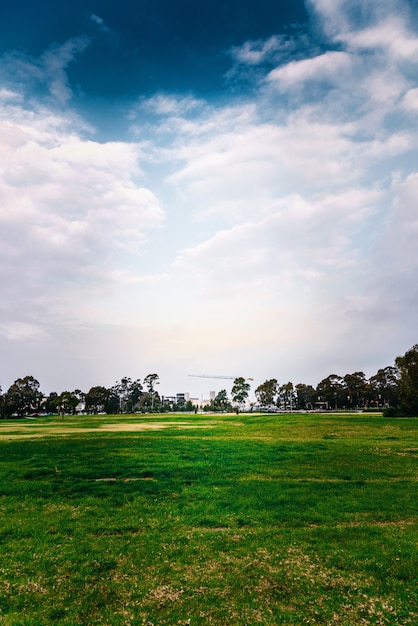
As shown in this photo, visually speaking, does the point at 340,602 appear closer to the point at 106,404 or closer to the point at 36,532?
the point at 36,532

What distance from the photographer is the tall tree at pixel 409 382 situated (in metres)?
77.6

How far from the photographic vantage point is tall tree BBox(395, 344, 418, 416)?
77606 mm

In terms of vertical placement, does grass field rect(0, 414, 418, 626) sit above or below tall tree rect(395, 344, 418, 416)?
below

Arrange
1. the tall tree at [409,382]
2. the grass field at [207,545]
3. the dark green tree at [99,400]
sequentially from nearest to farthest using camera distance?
the grass field at [207,545]
the tall tree at [409,382]
the dark green tree at [99,400]

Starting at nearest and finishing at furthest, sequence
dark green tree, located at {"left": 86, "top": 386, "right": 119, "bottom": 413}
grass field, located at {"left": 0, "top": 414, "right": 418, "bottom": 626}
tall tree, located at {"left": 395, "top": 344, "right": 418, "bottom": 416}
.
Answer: grass field, located at {"left": 0, "top": 414, "right": 418, "bottom": 626}
tall tree, located at {"left": 395, "top": 344, "right": 418, "bottom": 416}
dark green tree, located at {"left": 86, "top": 386, "right": 119, "bottom": 413}

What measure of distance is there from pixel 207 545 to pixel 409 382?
278 ft

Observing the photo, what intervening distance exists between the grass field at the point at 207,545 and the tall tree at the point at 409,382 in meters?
63.0

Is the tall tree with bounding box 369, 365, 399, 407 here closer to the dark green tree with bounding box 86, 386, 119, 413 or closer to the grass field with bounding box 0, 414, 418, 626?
the dark green tree with bounding box 86, 386, 119, 413

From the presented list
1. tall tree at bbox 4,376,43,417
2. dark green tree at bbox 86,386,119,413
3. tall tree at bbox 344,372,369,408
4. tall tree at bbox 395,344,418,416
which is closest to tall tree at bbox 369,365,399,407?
tall tree at bbox 344,372,369,408

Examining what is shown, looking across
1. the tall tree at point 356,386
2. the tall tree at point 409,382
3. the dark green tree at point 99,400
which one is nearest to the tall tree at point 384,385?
the tall tree at point 356,386

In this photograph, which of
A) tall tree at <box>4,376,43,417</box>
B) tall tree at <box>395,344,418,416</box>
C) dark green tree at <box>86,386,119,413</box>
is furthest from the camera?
dark green tree at <box>86,386,119,413</box>

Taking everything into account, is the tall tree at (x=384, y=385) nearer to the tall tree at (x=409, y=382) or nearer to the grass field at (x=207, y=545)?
the tall tree at (x=409, y=382)

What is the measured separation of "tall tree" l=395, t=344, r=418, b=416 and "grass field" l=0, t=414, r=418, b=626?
63.0 metres

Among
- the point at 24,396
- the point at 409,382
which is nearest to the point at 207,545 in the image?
the point at 409,382
